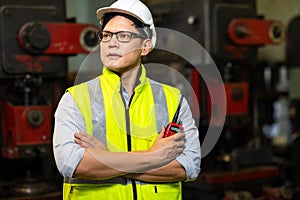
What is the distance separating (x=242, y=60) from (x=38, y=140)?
1.04 metres

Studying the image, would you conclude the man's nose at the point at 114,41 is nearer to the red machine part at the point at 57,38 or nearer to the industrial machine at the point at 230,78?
the red machine part at the point at 57,38

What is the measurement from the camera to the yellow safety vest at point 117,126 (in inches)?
52.0

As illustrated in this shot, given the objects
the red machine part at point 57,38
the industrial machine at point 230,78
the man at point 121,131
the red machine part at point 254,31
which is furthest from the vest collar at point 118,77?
the red machine part at point 254,31

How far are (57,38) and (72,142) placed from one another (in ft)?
2.84

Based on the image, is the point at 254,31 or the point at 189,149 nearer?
the point at 189,149

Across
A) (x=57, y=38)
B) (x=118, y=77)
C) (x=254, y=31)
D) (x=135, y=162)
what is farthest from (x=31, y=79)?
(x=254, y=31)

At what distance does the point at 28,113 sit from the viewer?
2.00 meters

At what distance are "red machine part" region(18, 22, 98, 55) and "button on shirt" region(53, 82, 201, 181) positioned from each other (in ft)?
2.45

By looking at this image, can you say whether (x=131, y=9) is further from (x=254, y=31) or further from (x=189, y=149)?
(x=254, y=31)

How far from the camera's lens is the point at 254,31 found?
2516 millimetres

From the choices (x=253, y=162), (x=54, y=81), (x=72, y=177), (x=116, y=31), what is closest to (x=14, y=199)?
(x=54, y=81)

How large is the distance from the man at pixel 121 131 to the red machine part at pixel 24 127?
0.67 metres

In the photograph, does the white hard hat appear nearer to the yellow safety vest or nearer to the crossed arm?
the yellow safety vest

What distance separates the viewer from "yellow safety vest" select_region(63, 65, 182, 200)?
1320 mm
